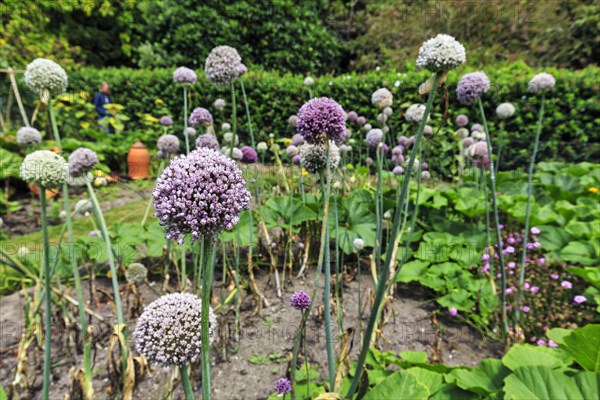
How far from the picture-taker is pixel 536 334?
212 cm

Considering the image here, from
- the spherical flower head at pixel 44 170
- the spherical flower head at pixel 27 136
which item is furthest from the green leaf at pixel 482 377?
the spherical flower head at pixel 27 136

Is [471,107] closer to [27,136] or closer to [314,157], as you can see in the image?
[314,157]

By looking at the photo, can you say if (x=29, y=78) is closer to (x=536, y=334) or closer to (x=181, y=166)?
(x=181, y=166)

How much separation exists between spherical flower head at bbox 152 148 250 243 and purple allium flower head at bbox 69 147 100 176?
1178 millimetres

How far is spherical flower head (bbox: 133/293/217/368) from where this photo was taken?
2.87 ft

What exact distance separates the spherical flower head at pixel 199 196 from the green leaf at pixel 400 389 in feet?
2.76

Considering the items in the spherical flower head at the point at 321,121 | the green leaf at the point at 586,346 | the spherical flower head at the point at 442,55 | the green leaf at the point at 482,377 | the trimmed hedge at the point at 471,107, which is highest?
the trimmed hedge at the point at 471,107

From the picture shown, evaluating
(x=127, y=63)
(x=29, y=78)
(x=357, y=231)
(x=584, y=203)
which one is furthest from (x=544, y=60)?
(x=127, y=63)

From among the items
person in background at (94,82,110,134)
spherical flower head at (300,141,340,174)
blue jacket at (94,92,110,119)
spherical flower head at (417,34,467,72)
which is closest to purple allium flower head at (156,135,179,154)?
spherical flower head at (300,141,340,174)

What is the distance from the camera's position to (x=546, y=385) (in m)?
1.22

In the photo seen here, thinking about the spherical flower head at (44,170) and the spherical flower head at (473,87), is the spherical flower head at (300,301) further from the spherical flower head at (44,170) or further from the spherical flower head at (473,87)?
the spherical flower head at (473,87)

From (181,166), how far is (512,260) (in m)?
2.80

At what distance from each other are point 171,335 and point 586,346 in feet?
4.59

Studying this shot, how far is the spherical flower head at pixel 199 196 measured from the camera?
67 cm
